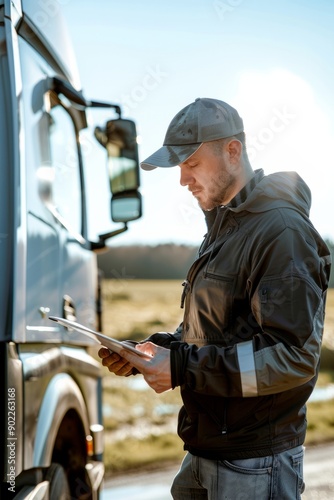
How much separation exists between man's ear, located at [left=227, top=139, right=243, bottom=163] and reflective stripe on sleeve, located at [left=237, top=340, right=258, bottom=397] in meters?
0.65

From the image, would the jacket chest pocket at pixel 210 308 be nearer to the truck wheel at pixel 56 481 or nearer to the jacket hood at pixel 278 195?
the jacket hood at pixel 278 195

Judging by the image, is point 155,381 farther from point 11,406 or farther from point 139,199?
point 139,199

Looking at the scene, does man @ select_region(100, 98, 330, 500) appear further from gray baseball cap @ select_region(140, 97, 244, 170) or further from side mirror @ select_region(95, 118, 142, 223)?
side mirror @ select_region(95, 118, 142, 223)

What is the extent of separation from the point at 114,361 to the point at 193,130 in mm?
800

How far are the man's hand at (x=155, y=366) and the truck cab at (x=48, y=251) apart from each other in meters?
0.54

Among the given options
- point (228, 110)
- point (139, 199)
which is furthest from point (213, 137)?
point (139, 199)

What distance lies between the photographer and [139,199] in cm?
447

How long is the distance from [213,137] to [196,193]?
0.66 ft

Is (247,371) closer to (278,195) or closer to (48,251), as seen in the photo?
(278,195)

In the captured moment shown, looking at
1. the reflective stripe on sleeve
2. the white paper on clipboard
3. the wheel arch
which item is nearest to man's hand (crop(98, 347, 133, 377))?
the white paper on clipboard

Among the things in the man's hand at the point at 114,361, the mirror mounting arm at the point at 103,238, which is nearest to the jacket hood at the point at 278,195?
the man's hand at the point at 114,361

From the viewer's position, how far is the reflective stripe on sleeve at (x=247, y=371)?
2.30 m

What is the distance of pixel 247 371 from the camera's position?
7.54 feet

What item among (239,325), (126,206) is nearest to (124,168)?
(126,206)
